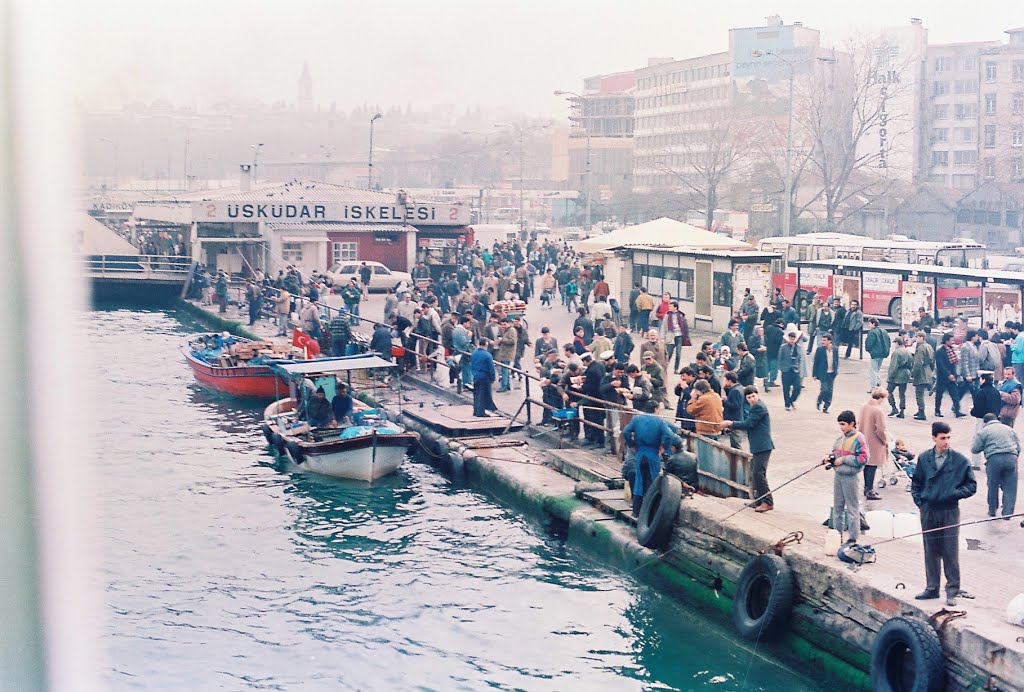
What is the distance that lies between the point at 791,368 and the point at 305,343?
39.1 ft

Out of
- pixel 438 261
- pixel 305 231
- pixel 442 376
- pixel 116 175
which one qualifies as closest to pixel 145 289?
pixel 305 231

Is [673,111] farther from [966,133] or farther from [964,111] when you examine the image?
[966,133]

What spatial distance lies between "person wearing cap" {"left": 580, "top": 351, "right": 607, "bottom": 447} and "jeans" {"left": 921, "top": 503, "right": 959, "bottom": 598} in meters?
8.63

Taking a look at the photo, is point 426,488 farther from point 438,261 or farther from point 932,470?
point 438,261

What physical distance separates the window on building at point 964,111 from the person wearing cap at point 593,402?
3450 inches

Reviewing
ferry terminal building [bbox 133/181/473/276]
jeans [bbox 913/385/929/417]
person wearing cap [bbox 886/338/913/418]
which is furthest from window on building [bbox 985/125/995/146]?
jeans [bbox 913/385/929/417]

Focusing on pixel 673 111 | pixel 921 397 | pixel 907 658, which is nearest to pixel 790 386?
pixel 921 397

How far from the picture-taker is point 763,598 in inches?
532

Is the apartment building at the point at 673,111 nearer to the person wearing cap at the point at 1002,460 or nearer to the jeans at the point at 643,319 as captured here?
the jeans at the point at 643,319

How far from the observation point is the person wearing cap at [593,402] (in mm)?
20031

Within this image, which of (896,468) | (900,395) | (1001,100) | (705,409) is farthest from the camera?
(1001,100)

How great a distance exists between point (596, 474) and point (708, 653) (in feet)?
16.2

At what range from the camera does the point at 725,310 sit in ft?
102

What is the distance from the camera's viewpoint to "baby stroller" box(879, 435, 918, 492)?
15656mm
